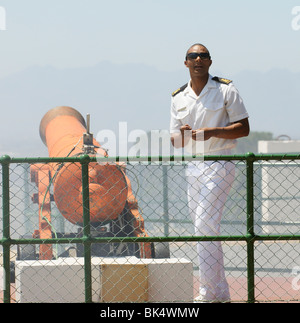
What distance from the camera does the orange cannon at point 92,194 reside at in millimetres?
8625

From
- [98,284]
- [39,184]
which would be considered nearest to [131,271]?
[98,284]

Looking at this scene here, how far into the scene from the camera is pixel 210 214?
23.5ft

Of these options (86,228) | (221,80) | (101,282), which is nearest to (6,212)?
(86,228)

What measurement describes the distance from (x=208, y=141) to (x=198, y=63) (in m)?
0.75

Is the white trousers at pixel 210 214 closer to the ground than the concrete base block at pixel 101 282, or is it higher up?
higher up

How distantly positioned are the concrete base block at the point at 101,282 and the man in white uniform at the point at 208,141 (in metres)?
0.36

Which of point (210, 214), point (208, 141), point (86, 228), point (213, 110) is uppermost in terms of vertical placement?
point (213, 110)

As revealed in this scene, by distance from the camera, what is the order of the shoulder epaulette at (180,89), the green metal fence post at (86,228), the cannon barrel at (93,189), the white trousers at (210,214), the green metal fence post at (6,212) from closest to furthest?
the green metal fence post at (6,212) < the green metal fence post at (86,228) < the white trousers at (210,214) < the shoulder epaulette at (180,89) < the cannon barrel at (93,189)

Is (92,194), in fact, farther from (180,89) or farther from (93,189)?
(180,89)

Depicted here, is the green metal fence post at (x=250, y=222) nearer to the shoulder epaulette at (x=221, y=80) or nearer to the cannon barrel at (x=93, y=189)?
the shoulder epaulette at (x=221, y=80)

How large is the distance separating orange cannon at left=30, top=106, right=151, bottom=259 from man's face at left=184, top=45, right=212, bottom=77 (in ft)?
5.66

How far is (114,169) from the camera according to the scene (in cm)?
873

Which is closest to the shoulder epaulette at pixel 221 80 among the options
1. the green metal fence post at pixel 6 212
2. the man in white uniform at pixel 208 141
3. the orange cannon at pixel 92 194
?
the man in white uniform at pixel 208 141
